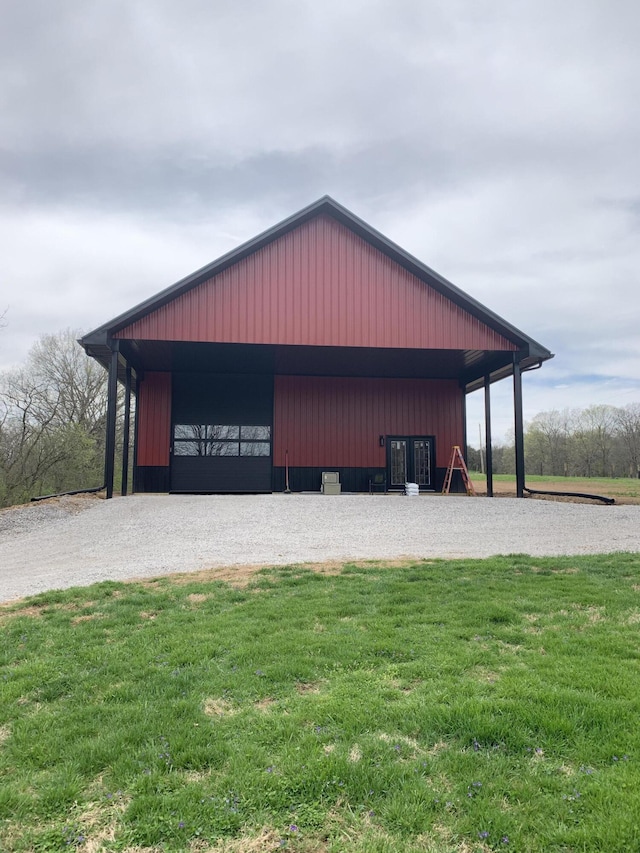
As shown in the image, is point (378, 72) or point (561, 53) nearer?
point (561, 53)

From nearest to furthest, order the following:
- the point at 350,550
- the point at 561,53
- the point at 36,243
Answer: the point at 350,550 → the point at 561,53 → the point at 36,243

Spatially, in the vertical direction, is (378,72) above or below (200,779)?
above

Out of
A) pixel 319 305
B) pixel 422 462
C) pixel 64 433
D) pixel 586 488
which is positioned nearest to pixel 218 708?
pixel 319 305

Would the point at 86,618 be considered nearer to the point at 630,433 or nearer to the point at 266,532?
the point at 266,532

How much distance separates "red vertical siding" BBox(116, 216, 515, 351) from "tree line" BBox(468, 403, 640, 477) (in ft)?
83.7

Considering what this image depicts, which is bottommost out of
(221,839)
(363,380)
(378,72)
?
(221,839)

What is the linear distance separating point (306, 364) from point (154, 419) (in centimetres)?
518

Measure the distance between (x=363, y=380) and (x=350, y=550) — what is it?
34.0 ft

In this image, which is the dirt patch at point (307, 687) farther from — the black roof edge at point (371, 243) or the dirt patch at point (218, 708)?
the black roof edge at point (371, 243)

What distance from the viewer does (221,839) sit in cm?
186

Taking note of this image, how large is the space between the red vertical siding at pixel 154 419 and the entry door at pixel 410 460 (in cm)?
722

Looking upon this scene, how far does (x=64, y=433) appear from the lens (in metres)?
20.0

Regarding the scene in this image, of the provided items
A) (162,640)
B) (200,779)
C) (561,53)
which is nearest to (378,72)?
(561,53)

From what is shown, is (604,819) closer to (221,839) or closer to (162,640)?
(221,839)
